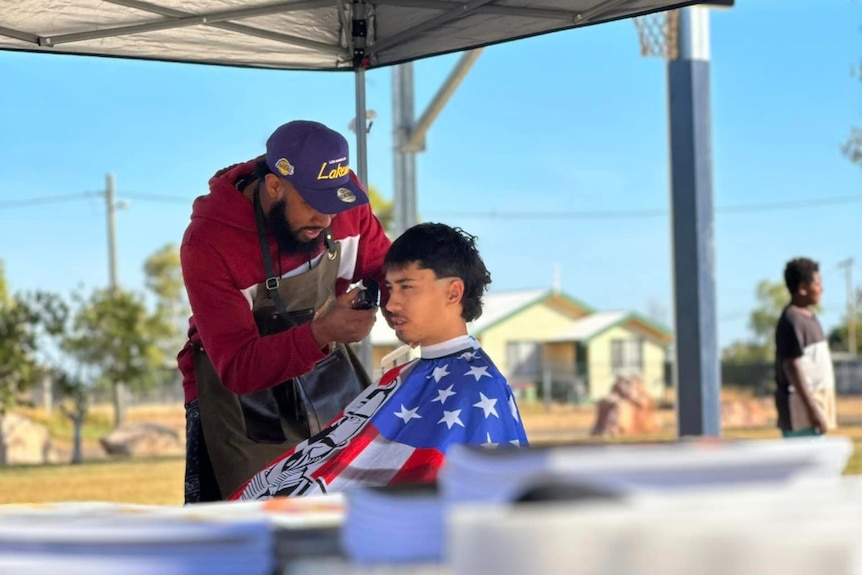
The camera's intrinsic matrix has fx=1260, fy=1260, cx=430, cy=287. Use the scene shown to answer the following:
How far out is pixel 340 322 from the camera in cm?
309

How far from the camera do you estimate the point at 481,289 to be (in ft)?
9.89

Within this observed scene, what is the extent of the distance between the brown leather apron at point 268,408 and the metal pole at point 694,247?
5420mm

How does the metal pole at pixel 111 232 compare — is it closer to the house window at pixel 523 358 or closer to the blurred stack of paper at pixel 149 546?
the house window at pixel 523 358

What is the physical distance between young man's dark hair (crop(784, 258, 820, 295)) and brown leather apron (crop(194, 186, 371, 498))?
313 centimetres

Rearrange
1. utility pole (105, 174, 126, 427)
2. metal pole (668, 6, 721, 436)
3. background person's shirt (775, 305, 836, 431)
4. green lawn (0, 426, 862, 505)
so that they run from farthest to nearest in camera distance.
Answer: utility pole (105, 174, 126, 427) < green lawn (0, 426, 862, 505) < metal pole (668, 6, 721, 436) < background person's shirt (775, 305, 836, 431)

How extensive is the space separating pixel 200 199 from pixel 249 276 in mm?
275

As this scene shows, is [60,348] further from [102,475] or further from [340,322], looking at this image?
[340,322]

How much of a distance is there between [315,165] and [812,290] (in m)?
3.55

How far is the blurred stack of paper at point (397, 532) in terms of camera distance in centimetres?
113

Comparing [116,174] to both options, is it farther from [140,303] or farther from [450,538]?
[450,538]

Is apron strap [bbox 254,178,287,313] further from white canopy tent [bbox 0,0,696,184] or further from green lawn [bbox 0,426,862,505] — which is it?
green lawn [bbox 0,426,862,505]

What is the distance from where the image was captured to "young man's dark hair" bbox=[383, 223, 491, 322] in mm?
2916

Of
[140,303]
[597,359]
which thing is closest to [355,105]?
[140,303]

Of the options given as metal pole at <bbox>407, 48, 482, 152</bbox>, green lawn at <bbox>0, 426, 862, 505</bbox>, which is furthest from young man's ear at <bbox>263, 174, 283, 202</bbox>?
green lawn at <bbox>0, 426, 862, 505</bbox>
